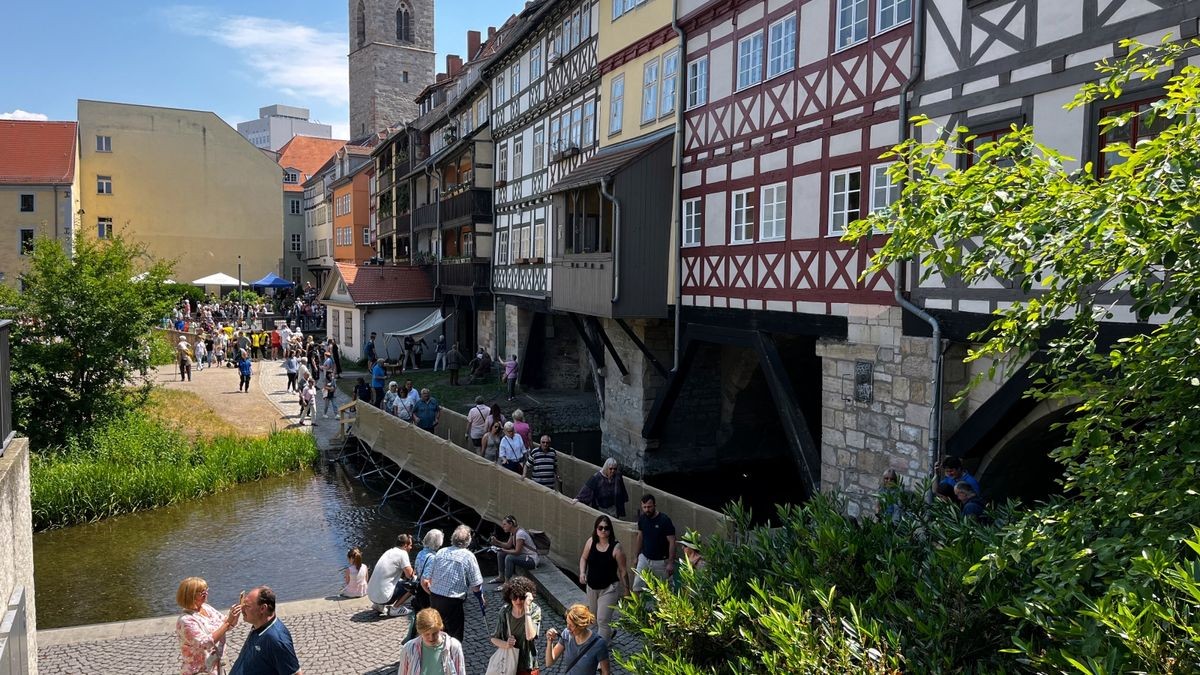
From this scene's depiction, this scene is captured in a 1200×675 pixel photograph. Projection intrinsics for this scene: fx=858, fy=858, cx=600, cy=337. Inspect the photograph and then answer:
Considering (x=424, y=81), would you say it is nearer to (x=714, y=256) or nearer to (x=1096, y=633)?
(x=714, y=256)

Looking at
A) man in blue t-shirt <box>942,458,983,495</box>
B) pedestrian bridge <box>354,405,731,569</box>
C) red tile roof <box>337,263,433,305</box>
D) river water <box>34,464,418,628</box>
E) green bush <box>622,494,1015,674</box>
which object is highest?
red tile roof <box>337,263,433,305</box>

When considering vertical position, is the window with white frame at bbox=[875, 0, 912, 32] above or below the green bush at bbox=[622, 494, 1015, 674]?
above

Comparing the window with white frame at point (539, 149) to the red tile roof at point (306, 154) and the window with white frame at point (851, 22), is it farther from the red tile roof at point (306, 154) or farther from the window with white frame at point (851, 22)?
the red tile roof at point (306, 154)

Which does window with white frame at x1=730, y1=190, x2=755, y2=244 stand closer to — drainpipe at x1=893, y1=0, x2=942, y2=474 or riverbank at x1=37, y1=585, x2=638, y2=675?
drainpipe at x1=893, y1=0, x2=942, y2=474

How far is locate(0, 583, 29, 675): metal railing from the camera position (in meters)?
5.13

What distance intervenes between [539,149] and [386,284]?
40.8 ft

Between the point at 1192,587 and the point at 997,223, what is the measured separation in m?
2.18

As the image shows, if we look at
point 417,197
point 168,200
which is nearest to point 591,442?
point 417,197

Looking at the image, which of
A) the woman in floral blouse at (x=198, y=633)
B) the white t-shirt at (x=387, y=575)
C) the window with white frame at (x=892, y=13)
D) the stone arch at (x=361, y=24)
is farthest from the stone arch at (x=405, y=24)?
the woman in floral blouse at (x=198, y=633)

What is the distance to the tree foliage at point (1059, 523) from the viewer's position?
11.8 ft

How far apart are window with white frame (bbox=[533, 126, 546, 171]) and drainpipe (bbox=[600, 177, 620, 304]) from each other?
27.2 feet

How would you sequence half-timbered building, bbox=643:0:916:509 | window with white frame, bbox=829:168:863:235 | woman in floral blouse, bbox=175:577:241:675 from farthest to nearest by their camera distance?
window with white frame, bbox=829:168:863:235
half-timbered building, bbox=643:0:916:509
woman in floral blouse, bbox=175:577:241:675

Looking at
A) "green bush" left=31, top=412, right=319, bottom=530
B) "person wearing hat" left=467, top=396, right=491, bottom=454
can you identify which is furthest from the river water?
"person wearing hat" left=467, top=396, right=491, bottom=454

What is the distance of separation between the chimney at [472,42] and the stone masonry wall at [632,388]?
2757 cm
